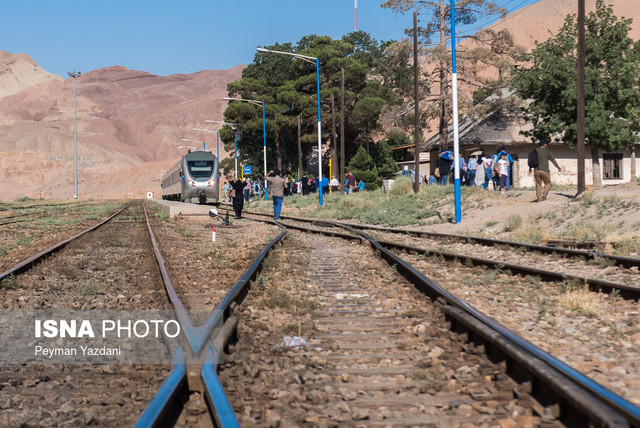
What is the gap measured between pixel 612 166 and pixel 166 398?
151 ft

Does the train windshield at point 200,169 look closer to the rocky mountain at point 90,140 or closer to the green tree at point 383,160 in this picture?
the green tree at point 383,160

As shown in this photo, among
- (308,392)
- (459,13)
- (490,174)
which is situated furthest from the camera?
(459,13)

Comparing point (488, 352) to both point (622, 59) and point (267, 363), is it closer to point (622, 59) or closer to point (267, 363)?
point (267, 363)

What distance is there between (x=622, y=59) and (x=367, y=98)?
28.2 metres

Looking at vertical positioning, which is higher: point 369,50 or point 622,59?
point 369,50

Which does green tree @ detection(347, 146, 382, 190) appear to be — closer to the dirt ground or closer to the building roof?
the building roof

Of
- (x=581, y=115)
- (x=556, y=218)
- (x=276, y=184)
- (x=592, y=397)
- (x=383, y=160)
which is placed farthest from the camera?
(x=383, y=160)

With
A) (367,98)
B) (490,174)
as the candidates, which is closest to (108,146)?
(367,98)

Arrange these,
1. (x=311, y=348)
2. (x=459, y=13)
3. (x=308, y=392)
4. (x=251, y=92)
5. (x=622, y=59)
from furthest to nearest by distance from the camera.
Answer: (x=251, y=92) → (x=459, y=13) → (x=622, y=59) → (x=311, y=348) → (x=308, y=392)

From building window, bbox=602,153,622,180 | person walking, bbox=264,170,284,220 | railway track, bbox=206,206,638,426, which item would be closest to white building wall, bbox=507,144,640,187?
building window, bbox=602,153,622,180

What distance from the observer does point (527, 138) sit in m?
44.4

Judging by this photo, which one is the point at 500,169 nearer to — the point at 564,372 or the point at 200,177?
the point at 200,177

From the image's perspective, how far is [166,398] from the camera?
3646 millimetres

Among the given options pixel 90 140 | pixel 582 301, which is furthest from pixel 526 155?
pixel 90 140
